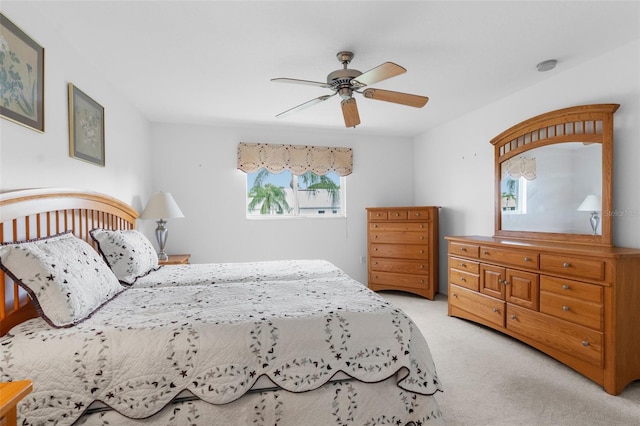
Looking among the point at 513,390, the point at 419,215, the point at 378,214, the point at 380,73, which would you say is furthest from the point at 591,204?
the point at 378,214

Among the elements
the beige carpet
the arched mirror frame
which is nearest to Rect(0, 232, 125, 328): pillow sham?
the beige carpet

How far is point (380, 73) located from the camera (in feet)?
6.89

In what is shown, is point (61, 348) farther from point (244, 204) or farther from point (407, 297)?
point (407, 297)

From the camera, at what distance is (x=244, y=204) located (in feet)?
15.5

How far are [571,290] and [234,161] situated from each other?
4.00 m

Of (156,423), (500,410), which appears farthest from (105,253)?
(500,410)

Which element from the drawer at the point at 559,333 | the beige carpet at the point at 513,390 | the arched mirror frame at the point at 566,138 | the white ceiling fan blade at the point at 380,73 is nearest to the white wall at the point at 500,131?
the arched mirror frame at the point at 566,138

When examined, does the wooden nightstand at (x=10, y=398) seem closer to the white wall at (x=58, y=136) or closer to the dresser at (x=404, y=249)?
the white wall at (x=58, y=136)

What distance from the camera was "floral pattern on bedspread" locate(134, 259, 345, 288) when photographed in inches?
97.1

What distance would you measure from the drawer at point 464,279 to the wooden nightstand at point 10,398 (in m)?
3.32

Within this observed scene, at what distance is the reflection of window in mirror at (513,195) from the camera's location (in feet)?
10.9

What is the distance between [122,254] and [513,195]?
3660mm

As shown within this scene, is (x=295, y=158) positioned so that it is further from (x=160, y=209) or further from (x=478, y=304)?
(x=478, y=304)

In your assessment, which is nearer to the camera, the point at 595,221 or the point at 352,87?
the point at 352,87
